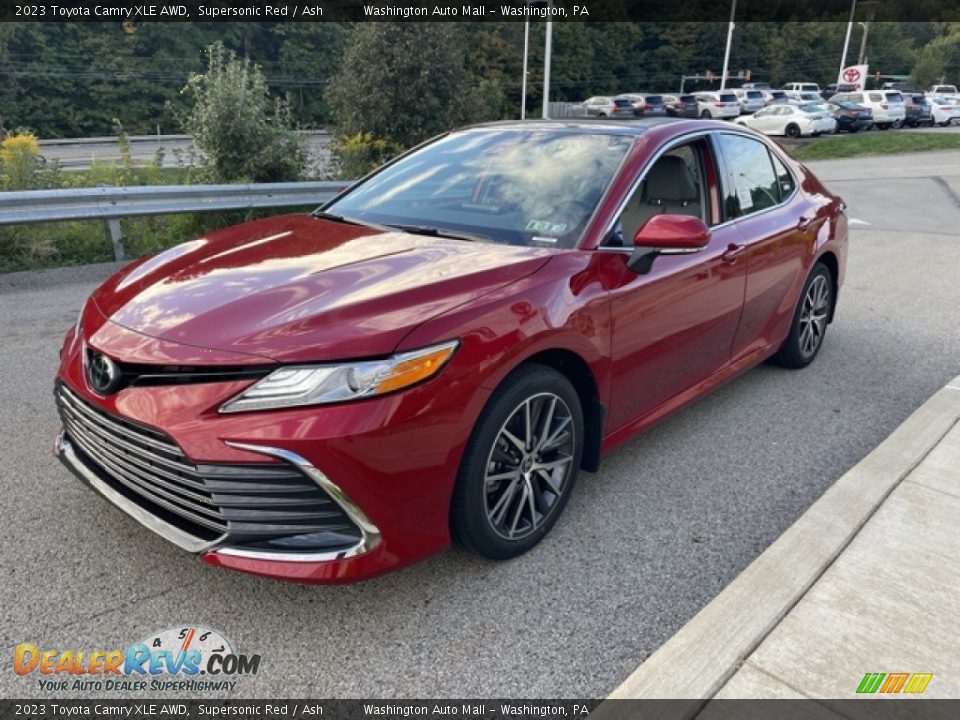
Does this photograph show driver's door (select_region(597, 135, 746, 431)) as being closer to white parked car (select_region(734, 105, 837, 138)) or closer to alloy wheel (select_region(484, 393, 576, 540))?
alloy wheel (select_region(484, 393, 576, 540))

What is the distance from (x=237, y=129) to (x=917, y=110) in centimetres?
4251

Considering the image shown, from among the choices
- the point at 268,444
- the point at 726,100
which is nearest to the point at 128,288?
the point at 268,444

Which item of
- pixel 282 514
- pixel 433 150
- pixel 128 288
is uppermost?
pixel 433 150

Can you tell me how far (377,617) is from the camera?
261 cm

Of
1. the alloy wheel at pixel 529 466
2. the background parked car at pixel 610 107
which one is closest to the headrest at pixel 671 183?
the alloy wheel at pixel 529 466

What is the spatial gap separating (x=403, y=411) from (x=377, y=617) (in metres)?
0.79

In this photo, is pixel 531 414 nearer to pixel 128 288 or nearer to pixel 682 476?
pixel 682 476

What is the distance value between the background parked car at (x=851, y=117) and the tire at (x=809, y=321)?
35.4 metres

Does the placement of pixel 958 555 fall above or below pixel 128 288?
below

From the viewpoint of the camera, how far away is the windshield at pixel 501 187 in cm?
329

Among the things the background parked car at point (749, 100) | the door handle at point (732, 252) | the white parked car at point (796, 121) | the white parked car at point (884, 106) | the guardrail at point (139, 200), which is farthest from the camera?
the background parked car at point (749, 100)

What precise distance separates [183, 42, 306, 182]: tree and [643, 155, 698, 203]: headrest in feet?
22.7

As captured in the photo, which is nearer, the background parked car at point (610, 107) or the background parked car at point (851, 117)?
the background parked car at point (851, 117)

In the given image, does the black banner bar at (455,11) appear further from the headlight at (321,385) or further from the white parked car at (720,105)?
the headlight at (321,385)
